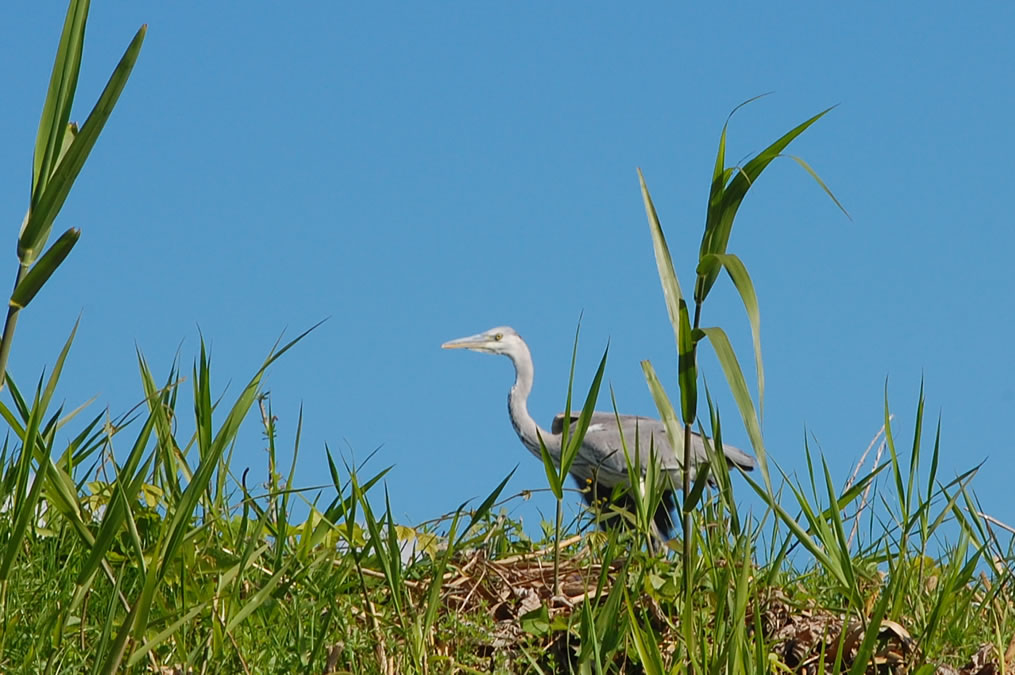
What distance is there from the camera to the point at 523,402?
10422mm

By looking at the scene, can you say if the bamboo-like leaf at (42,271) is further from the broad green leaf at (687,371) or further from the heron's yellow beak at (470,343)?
the heron's yellow beak at (470,343)

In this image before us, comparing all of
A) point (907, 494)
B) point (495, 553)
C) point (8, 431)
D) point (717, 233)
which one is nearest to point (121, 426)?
point (8, 431)

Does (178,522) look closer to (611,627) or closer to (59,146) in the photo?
(59,146)

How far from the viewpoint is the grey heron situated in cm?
886

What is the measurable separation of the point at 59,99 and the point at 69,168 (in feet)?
0.30

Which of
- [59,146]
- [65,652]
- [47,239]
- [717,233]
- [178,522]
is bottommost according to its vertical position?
[65,652]

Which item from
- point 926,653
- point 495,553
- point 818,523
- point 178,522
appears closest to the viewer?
point 178,522

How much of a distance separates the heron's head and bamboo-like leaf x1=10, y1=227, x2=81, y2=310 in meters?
9.13

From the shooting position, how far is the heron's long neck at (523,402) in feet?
32.8

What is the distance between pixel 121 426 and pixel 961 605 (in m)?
1.95

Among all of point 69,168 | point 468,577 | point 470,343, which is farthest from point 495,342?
point 69,168

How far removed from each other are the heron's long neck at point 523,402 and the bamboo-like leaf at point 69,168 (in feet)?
26.3

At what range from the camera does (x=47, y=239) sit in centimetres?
165

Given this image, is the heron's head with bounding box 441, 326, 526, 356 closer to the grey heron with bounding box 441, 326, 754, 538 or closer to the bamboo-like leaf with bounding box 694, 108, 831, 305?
the grey heron with bounding box 441, 326, 754, 538
